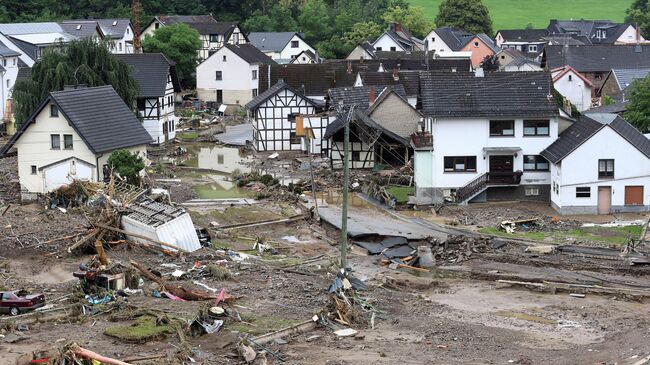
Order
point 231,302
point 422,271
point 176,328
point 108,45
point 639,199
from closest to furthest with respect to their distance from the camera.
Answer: point 176,328, point 231,302, point 422,271, point 639,199, point 108,45

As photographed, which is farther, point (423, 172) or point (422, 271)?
point (423, 172)

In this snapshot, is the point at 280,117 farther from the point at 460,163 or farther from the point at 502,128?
the point at 502,128

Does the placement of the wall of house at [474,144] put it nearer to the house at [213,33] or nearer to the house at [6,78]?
the house at [6,78]

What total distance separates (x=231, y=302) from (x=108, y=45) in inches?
1445

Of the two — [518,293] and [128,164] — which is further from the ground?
[128,164]

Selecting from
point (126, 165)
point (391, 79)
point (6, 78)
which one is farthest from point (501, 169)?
point (6, 78)

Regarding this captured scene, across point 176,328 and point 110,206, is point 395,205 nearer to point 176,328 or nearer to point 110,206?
point 110,206

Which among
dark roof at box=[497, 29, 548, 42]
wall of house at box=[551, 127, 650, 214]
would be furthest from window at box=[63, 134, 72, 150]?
dark roof at box=[497, 29, 548, 42]

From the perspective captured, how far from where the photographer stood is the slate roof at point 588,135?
4416 centimetres

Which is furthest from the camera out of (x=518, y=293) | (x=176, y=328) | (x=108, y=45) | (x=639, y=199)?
(x=108, y=45)

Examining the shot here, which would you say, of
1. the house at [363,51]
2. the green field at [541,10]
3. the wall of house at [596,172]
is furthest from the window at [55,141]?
the green field at [541,10]

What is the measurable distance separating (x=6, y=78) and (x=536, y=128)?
136 feet

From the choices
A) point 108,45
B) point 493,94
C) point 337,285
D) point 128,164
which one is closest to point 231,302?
point 337,285

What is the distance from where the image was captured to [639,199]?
44562 millimetres
